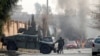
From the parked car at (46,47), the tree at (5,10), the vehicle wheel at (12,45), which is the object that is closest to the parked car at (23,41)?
the vehicle wheel at (12,45)

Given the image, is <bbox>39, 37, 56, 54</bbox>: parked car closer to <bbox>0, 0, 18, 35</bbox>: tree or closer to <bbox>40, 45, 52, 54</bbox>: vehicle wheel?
<bbox>40, 45, 52, 54</bbox>: vehicle wheel

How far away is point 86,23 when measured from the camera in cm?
8438

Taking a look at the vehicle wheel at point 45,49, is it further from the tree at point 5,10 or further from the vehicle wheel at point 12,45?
the tree at point 5,10

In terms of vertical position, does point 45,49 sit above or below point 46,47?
below

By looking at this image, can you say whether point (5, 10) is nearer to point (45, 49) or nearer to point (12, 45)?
point (12, 45)

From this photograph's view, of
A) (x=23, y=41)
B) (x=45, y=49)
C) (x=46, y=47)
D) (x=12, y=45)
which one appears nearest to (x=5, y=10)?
(x=23, y=41)

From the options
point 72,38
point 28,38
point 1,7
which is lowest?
point 72,38

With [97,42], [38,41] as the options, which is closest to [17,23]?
[38,41]

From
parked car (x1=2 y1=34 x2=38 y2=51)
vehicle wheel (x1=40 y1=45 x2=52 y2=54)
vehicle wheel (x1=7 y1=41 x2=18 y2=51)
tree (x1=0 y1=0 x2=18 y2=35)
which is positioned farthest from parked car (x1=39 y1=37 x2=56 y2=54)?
tree (x1=0 y1=0 x2=18 y2=35)

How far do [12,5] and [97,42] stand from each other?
29.6 ft

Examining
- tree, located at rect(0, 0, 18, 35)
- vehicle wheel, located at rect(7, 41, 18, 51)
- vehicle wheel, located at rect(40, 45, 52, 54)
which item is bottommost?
vehicle wheel, located at rect(40, 45, 52, 54)

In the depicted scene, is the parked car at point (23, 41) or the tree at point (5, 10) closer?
the tree at point (5, 10)

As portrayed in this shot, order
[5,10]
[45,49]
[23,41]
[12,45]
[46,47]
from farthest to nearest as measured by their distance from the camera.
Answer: [45,49] < [46,47] < [12,45] < [23,41] < [5,10]

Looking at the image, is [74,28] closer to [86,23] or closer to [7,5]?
[86,23]
